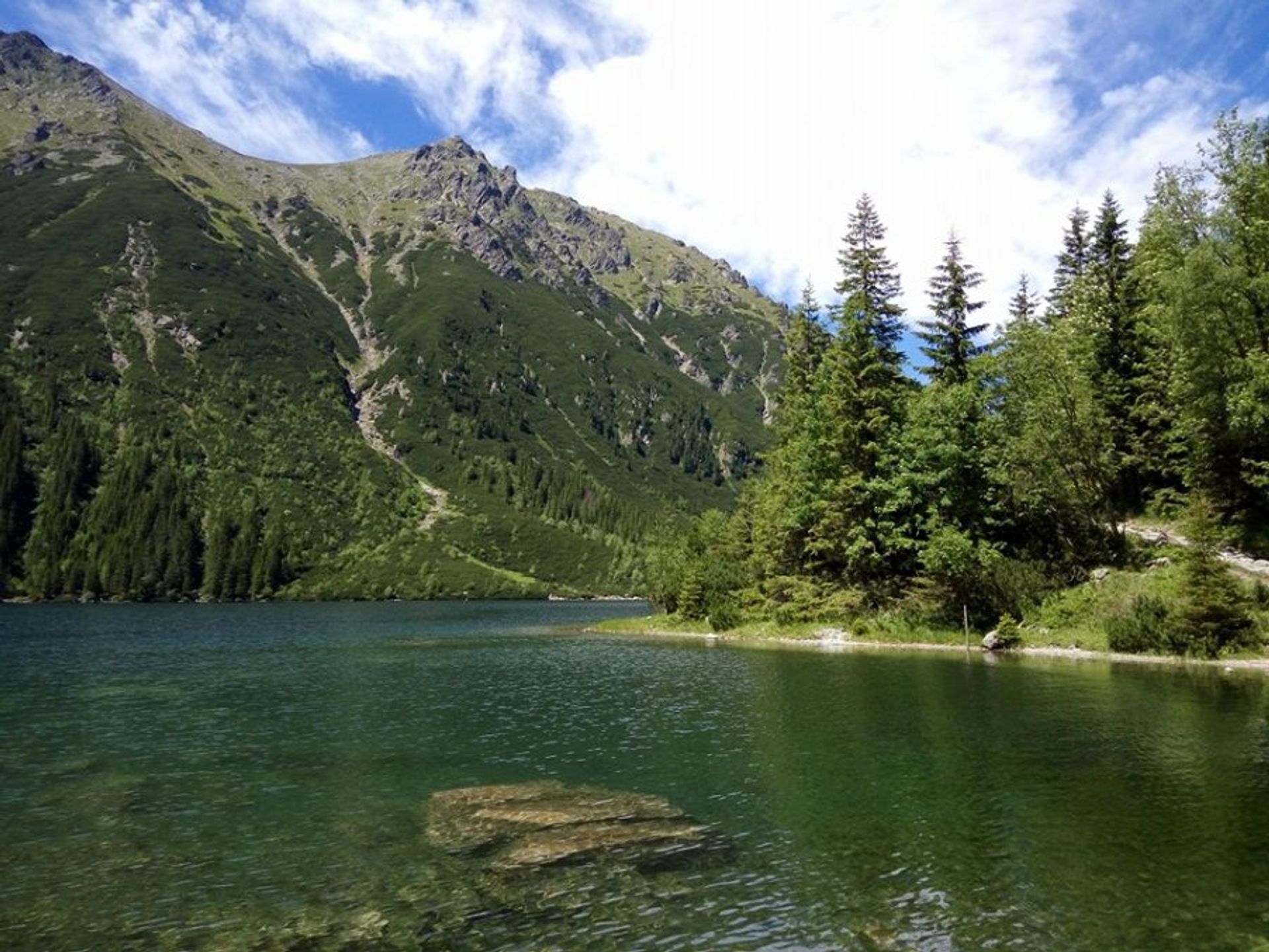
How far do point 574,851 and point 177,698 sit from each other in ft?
114

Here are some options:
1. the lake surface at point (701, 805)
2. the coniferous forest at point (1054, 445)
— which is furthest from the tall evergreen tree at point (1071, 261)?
the lake surface at point (701, 805)

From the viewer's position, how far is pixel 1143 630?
47.3m

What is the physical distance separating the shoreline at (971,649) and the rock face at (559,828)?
35.4m

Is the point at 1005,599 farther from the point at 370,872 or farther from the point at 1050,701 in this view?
the point at 370,872

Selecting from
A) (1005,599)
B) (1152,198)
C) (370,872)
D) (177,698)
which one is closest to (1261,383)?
(1152,198)

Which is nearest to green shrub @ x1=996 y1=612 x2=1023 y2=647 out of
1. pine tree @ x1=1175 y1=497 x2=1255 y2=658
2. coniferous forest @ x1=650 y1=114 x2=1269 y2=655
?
coniferous forest @ x1=650 y1=114 x2=1269 y2=655

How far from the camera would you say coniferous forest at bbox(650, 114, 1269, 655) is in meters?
49.2

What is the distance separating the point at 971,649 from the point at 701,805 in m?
41.4

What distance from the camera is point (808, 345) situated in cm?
8438

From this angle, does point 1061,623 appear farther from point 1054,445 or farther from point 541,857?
point 541,857

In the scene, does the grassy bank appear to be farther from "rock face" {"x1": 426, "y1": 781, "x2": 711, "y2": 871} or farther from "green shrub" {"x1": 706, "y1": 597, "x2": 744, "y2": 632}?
"rock face" {"x1": 426, "y1": 781, "x2": 711, "y2": 871}

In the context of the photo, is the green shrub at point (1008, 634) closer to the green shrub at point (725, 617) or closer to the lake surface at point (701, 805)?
the lake surface at point (701, 805)

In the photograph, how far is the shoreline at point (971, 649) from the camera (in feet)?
141

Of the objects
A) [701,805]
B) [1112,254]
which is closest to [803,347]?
[1112,254]
